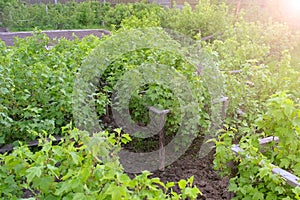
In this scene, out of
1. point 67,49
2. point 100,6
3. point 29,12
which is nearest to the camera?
point 67,49

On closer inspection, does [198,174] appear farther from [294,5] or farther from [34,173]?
[294,5]

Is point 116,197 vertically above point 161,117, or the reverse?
point 116,197

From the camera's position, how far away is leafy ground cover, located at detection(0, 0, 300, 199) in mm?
1749

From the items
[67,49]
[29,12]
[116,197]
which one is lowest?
[29,12]

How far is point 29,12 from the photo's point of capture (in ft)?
39.5

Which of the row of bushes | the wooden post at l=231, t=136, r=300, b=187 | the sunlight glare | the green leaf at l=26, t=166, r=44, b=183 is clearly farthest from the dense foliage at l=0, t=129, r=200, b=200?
the sunlight glare

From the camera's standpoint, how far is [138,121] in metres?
3.58

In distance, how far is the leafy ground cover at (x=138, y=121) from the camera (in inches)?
68.9

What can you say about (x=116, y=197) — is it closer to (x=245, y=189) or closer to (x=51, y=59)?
(x=245, y=189)

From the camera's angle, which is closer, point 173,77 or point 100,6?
point 173,77

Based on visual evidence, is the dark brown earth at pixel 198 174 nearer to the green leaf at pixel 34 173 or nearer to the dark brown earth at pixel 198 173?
the dark brown earth at pixel 198 173

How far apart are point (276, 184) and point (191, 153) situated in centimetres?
155

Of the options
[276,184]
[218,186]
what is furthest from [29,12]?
[276,184]

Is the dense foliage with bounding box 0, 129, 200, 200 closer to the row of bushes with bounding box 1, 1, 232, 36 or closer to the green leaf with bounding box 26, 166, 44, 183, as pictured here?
the green leaf with bounding box 26, 166, 44, 183
